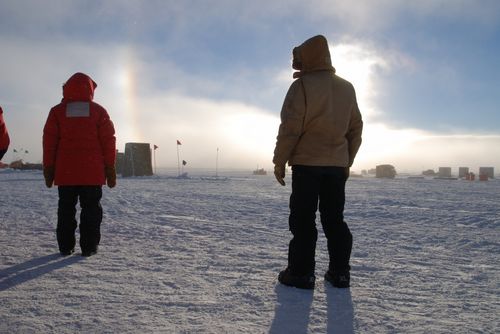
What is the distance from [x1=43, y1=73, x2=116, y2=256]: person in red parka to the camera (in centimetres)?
337

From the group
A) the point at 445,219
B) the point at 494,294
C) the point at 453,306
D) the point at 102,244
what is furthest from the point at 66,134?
the point at 445,219

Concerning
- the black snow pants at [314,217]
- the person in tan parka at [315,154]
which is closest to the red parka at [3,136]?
the person in tan parka at [315,154]

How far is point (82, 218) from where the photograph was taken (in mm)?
3418

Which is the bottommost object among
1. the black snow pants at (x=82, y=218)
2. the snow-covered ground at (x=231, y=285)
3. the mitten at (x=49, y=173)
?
the snow-covered ground at (x=231, y=285)

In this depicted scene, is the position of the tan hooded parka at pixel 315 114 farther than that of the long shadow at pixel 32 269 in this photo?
Yes

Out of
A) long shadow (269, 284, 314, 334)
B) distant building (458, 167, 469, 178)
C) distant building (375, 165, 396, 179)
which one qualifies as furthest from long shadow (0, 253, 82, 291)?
distant building (458, 167, 469, 178)

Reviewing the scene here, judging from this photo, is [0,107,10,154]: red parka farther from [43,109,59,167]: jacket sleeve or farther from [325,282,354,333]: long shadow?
[325,282,354,333]: long shadow

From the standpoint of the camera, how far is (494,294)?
244 centimetres

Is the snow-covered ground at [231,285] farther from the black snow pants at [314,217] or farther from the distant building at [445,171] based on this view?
the distant building at [445,171]

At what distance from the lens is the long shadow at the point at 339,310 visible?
1.86 metres

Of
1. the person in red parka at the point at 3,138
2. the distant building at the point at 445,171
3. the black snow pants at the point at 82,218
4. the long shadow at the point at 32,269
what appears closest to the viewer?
the long shadow at the point at 32,269

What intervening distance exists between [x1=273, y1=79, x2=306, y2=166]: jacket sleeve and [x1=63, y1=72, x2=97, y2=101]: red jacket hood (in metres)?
1.99

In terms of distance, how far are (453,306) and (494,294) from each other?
47 cm

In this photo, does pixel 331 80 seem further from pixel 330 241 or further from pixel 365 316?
pixel 365 316
